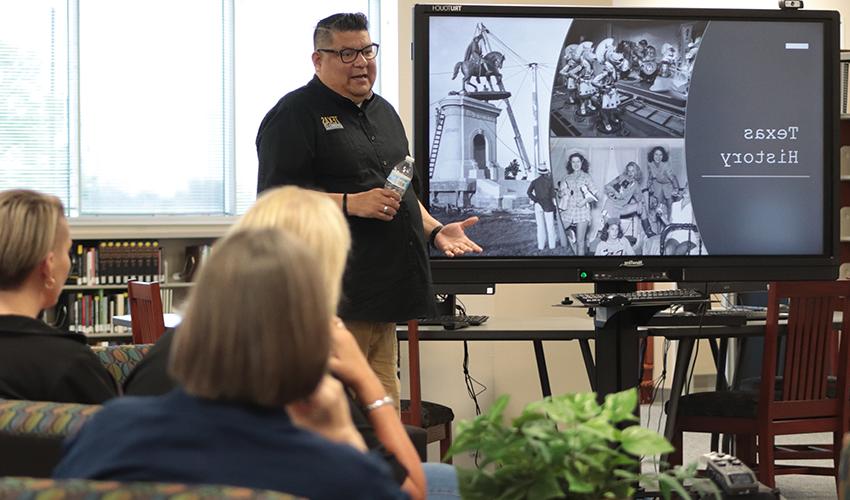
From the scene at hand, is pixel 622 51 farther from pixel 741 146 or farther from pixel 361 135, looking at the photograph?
pixel 361 135

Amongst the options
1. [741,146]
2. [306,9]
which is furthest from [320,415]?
[306,9]

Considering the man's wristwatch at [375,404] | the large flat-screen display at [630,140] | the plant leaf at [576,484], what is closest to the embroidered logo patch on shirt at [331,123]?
the large flat-screen display at [630,140]

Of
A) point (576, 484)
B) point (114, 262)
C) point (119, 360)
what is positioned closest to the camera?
Answer: point (576, 484)

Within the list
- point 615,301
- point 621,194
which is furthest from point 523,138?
point 615,301

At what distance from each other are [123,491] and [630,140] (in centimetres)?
341

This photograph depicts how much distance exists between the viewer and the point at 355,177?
3436 mm

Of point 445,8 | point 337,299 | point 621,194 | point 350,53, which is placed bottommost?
point 337,299

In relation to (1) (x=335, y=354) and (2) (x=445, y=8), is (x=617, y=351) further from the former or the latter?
(1) (x=335, y=354)

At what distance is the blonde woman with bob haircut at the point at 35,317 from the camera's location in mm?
2023

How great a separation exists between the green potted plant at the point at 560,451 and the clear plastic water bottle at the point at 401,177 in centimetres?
183

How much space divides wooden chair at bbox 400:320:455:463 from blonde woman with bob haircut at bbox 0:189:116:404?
206 cm

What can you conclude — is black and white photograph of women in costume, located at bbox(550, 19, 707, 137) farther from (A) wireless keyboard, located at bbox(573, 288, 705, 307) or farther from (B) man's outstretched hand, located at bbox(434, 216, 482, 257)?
(B) man's outstretched hand, located at bbox(434, 216, 482, 257)

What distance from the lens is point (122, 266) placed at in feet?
25.0

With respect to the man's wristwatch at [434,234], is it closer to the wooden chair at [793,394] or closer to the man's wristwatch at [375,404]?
the wooden chair at [793,394]
